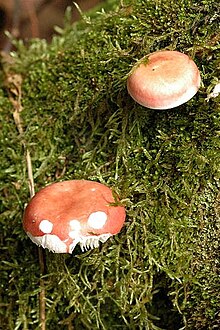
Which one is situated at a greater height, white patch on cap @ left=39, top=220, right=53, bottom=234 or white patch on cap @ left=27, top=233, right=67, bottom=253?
white patch on cap @ left=39, top=220, right=53, bottom=234

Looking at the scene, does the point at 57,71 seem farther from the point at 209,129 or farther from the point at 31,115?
the point at 209,129

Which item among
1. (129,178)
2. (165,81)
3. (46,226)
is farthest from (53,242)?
(165,81)

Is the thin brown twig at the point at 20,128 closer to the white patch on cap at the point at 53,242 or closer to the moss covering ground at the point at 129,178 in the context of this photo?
the moss covering ground at the point at 129,178

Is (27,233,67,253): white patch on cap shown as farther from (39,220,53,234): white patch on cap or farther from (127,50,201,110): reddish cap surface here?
(127,50,201,110): reddish cap surface

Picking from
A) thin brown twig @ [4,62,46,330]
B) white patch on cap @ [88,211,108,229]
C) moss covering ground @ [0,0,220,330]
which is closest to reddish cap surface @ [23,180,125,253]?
white patch on cap @ [88,211,108,229]

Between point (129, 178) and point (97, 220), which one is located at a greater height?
point (97, 220)

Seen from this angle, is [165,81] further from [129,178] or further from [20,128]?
[20,128]

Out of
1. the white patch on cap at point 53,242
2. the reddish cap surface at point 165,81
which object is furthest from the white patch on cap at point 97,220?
the reddish cap surface at point 165,81

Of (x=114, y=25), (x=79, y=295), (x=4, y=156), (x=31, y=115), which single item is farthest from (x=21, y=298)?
(x=114, y=25)
